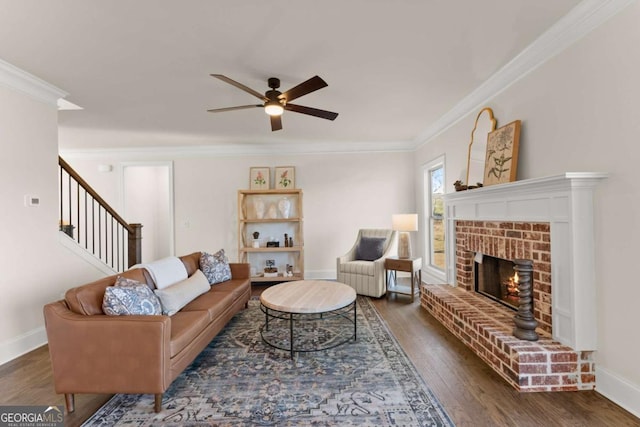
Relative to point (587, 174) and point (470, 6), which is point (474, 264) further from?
point (470, 6)

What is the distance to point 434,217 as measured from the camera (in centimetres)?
490

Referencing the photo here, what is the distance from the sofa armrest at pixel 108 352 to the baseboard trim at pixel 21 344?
1.28 meters

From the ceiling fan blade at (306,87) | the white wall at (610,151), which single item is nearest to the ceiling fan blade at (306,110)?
the ceiling fan blade at (306,87)

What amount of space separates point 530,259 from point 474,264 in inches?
39.7

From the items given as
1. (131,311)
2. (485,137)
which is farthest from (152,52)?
(485,137)

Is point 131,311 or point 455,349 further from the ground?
point 131,311

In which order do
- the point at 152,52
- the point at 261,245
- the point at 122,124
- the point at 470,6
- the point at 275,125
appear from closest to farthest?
the point at 470,6, the point at 152,52, the point at 275,125, the point at 122,124, the point at 261,245

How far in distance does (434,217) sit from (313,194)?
6.96 feet

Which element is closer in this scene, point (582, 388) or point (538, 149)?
point (582, 388)

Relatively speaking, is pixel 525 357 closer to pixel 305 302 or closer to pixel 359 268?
pixel 305 302

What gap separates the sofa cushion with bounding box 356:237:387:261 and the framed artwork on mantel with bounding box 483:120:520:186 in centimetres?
197

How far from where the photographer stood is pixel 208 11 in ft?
6.32

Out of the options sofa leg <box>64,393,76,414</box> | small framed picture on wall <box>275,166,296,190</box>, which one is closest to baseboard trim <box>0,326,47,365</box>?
sofa leg <box>64,393,76,414</box>

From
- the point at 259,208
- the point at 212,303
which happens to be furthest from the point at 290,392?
the point at 259,208
